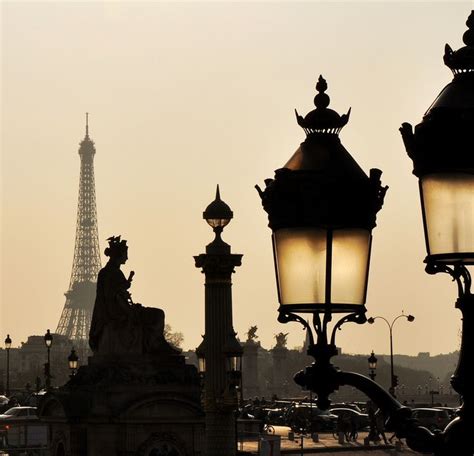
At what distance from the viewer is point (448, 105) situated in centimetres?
749

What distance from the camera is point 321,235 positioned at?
296 inches

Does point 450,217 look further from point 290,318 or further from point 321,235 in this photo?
point 290,318

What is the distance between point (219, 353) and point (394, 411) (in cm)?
2375

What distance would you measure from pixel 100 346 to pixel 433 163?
30265 millimetres

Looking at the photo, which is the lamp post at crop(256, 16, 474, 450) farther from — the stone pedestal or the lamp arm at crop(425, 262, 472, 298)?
the stone pedestal

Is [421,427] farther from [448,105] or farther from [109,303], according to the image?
[109,303]

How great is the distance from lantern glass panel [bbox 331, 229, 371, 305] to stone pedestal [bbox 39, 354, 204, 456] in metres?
27.7

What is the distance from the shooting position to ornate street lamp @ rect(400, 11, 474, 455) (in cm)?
722

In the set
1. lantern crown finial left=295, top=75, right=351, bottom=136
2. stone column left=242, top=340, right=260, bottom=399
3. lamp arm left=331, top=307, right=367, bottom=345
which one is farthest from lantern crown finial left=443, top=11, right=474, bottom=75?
stone column left=242, top=340, right=260, bottom=399

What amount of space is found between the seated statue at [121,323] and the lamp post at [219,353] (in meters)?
4.60

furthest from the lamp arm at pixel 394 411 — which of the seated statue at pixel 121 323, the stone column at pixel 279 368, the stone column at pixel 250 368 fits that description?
the stone column at pixel 279 368

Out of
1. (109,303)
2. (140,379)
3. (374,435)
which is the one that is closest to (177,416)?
(140,379)

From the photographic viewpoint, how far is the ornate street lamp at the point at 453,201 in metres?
7.22

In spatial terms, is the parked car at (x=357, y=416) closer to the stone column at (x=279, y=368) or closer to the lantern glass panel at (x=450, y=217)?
the lantern glass panel at (x=450, y=217)
